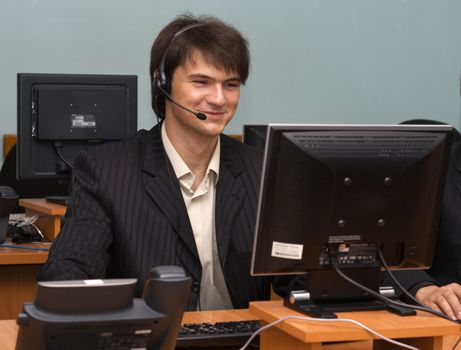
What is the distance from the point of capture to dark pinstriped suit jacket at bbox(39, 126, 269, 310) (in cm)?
212

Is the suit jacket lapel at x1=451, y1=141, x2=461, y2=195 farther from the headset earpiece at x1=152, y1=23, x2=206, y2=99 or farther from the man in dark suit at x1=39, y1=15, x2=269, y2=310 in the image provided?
the headset earpiece at x1=152, y1=23, x2=206, y2=99

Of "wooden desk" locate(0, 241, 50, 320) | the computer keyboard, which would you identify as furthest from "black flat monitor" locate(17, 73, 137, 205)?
the computer keyboard

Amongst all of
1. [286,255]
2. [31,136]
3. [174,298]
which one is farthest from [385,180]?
[31,136]

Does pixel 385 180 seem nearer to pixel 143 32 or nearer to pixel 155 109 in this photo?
pixel 155 109

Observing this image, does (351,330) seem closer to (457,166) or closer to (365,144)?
(365,144)

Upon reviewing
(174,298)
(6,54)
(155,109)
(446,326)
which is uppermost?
(6,54)

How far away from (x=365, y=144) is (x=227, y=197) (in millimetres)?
689

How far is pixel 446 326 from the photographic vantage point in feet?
5.35

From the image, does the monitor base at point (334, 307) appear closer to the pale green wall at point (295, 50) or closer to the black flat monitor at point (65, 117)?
the black flat monitor at point (65, 117)

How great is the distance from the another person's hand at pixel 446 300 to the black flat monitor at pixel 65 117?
1.43 meters

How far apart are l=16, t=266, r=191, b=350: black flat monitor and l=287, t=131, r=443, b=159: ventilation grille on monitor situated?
0.43 metres

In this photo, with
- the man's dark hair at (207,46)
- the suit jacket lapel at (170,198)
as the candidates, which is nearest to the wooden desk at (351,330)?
the suit jacket lapel at (170,198)

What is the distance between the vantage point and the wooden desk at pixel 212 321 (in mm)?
1795

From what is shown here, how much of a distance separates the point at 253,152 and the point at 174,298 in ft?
3.79
